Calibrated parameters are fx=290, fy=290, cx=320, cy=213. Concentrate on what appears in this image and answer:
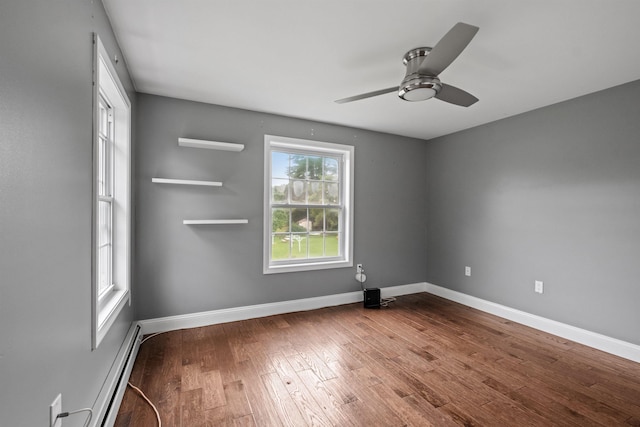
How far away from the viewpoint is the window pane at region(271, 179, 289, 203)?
142 inches

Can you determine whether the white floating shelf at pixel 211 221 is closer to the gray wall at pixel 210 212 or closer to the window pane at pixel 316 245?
the gray wall at pixel 210 212

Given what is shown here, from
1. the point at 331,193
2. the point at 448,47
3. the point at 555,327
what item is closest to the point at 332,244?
the point at 331,193

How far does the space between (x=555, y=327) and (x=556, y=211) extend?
1.23 m

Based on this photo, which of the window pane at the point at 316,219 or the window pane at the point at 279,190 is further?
the window pane at the point at 316,219

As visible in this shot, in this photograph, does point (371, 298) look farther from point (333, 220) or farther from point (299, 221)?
point (299, 221)

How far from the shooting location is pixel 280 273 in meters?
3.53

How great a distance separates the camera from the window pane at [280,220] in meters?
3.59

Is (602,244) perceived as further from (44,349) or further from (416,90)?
(44,349)

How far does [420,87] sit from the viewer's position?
2.03 meters

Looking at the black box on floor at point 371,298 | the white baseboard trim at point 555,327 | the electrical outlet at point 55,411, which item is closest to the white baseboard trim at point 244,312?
the black box on floor at point 371,298

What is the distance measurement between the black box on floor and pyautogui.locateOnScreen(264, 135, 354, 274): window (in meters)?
0.46

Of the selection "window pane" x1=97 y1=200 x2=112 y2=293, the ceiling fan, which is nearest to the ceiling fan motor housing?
the ceiling fan

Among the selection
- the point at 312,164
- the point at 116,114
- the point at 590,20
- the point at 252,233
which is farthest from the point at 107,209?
the point at 590,20

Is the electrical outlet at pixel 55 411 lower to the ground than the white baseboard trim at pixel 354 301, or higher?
higher
